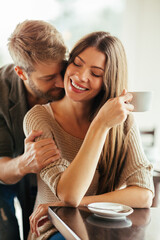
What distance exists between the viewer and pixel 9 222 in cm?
183

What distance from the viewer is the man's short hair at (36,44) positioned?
5.79 feet

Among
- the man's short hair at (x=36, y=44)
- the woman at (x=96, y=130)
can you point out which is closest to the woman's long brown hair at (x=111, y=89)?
the woman at (x=96, y=130)

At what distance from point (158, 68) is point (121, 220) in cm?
414

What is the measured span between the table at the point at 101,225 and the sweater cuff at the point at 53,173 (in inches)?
4.8

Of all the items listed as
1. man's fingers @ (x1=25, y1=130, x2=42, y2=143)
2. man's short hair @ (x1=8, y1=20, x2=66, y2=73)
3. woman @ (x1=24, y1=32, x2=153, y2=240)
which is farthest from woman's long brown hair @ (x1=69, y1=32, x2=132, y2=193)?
man's fingers @ (x1=25, y1=130, x2=42, y2=143)

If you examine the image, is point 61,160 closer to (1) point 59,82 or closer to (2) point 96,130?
(2) point 96,130

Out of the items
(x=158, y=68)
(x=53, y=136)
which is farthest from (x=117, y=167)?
(x=158, y=68)

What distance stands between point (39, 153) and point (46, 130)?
6.4 inches

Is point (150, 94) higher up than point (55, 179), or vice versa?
point (150, 94)

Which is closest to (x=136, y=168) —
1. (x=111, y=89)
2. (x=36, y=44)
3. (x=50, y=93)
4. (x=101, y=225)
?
(x=111, y=89)

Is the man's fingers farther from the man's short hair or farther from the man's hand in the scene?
the man's short hair

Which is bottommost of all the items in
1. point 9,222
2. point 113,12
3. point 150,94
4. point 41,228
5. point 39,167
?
point 9,222

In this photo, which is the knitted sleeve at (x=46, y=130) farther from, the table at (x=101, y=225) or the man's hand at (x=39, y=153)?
the table at (x=101, y=225)

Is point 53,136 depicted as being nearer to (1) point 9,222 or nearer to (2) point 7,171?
(2) point 7,171
